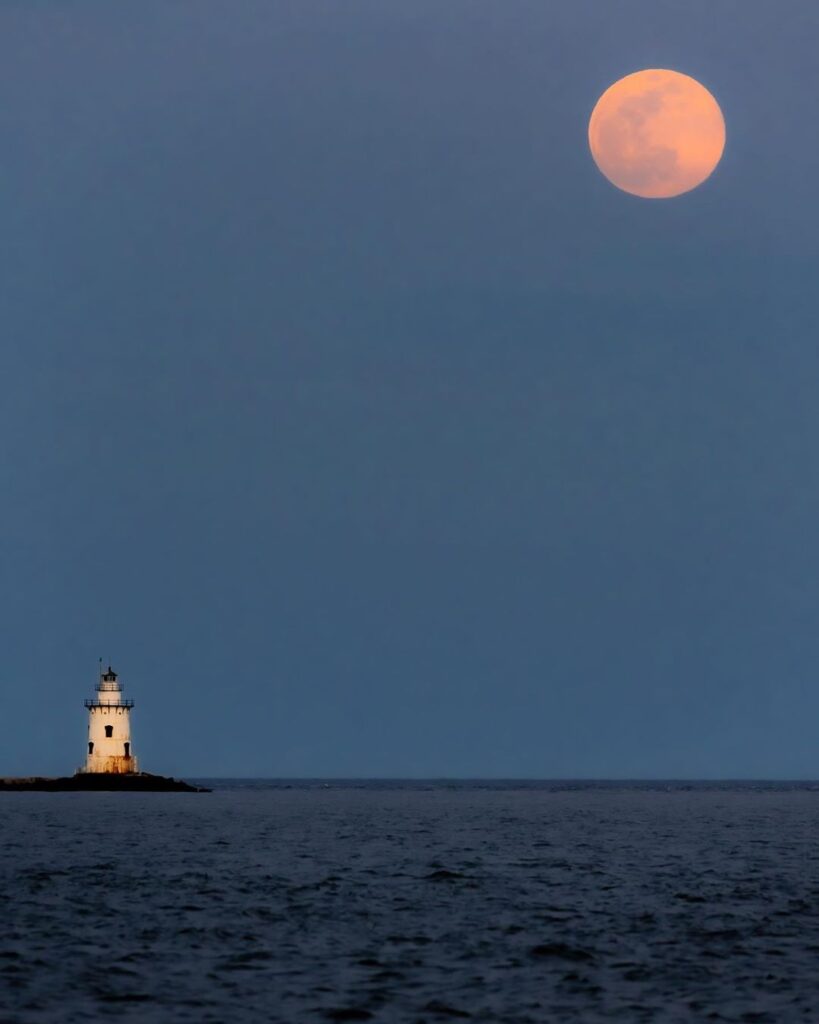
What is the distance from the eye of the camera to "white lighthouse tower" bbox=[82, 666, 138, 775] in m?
146

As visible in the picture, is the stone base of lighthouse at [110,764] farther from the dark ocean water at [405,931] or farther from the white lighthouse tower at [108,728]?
the dark ocean water at [405,931]

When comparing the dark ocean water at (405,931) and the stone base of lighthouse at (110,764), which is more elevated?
the stone base of lighthouse at (110,764)

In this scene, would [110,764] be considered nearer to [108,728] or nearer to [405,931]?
[108,728]

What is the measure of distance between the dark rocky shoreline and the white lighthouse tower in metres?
1.25

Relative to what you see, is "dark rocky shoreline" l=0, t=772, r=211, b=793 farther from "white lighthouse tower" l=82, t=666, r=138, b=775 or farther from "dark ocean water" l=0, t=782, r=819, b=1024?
"dark ocean water" l=0, t=782, r=819, b=1024

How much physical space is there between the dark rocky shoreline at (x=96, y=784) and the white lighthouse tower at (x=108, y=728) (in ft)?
4.10

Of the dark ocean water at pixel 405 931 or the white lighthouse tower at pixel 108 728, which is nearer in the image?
the dark ocean water at pixel 405 931

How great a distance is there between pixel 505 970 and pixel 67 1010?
8985 mm

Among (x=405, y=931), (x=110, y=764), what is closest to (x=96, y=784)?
(x=110, y=764)

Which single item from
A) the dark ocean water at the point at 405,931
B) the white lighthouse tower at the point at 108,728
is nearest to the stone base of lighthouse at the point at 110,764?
the white lighthouse tower at the point at 108,728

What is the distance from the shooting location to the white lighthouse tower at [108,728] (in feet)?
478

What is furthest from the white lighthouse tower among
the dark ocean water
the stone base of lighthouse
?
the dark ocean water

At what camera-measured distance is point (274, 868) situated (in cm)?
5634

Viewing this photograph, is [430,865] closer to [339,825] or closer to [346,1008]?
[346,1008]
